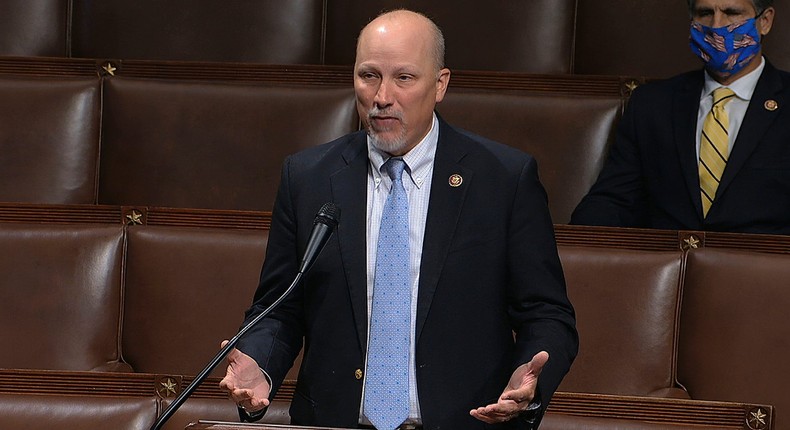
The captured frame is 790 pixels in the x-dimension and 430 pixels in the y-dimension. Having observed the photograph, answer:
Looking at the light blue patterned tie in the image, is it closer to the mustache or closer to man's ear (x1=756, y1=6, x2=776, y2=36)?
the mustache

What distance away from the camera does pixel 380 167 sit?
0.71m

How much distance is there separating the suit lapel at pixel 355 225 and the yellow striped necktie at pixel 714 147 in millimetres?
419

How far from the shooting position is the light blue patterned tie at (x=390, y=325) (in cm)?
67

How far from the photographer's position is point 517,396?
59cm

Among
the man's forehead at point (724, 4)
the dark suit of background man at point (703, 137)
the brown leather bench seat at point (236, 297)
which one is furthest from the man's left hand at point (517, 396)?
the man's forehead at point (724, 4)

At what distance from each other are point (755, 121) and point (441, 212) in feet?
1.49

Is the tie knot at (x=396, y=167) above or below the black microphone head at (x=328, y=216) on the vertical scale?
above

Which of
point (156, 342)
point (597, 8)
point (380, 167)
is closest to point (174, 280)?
point (156, 342)

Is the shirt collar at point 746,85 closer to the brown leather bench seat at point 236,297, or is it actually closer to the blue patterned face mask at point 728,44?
the blue patterned face mask at point 728,44

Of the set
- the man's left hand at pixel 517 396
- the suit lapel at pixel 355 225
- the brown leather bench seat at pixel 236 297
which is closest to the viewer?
the man's left hand at pixel 517 396

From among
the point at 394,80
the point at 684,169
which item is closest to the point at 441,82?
the point at 394,80

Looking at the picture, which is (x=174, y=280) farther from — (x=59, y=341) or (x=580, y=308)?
(x=580, y=308)

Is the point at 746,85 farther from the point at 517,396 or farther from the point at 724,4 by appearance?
the point at 517,396

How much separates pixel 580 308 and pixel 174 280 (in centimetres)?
31
